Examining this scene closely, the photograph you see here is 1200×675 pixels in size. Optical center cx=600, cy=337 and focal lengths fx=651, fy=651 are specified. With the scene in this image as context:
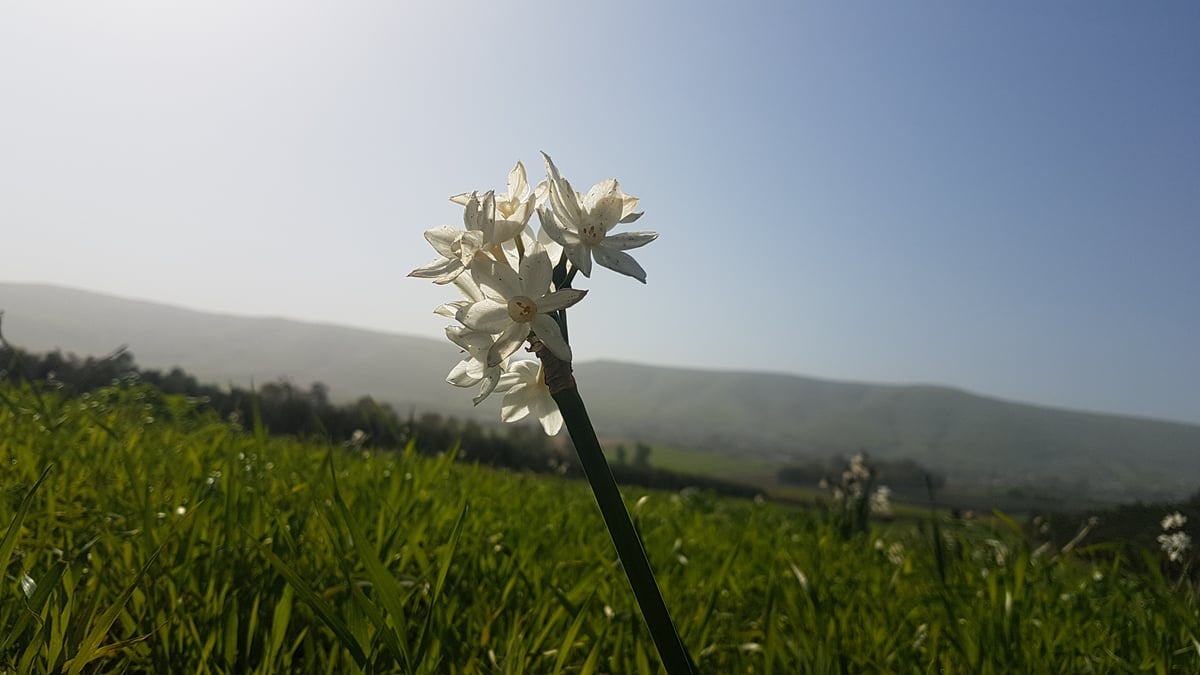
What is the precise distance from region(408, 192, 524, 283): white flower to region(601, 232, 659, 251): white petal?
6.5 inches

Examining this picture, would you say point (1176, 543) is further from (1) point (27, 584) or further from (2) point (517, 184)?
(1) point (27, 584)

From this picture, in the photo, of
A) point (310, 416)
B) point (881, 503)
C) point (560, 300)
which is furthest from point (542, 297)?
point (310, 416)

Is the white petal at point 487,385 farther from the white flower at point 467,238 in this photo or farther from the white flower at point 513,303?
the white flower at point 467,238

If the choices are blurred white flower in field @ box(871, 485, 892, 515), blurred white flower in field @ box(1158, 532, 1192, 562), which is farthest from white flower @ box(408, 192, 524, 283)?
blurred white flower in field @ box(871, 485, 892, 515)

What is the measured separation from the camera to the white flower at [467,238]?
1.12 metres

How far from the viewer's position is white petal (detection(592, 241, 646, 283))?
1189 millimetres

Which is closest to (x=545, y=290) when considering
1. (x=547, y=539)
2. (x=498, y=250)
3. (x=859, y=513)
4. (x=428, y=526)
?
(x=498, y=250)

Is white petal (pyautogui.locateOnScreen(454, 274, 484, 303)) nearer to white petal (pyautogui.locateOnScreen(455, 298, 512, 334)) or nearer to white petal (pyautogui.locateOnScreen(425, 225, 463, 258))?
white petal (pyautogui.locateOnScreen(425, 225, 463, 258))

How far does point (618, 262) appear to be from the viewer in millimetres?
1202

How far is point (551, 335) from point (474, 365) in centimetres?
31

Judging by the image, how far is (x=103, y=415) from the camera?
5074 mm

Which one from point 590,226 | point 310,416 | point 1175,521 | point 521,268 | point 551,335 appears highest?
point 590,226

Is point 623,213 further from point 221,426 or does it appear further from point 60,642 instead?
point 221,426

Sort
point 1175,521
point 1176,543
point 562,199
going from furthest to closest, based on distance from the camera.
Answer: point 1175,521 < point 1176,543 < point 562,199
